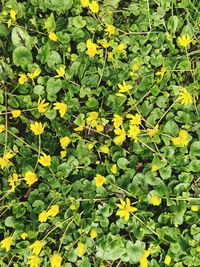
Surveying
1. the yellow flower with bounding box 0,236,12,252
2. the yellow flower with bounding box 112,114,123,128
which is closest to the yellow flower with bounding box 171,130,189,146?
the yellow flower with bounding box 112,114,123,128

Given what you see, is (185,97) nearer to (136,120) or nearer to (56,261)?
(136,120)

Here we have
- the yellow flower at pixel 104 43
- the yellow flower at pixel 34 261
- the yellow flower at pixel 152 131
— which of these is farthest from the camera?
the yellow flower at pixel 104 43

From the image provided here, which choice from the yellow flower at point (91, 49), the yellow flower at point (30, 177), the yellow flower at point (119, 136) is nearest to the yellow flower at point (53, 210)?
the yellow flower at point (30, 177)

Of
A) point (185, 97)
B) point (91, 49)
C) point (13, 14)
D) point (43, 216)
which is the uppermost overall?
point (13, 14)

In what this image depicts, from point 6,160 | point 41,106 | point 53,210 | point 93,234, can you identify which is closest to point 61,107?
Result: point 41,106

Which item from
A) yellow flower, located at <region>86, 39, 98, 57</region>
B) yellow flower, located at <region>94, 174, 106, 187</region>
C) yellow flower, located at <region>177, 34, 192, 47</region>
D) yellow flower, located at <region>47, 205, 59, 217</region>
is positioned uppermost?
yellow flower, located at <region>177, 34, 192, 47</region>

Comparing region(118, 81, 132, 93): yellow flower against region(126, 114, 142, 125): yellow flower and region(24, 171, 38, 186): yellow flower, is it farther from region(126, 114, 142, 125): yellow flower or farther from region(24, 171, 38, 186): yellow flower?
Answer: region(24, 171, 38, 186): yellow flower

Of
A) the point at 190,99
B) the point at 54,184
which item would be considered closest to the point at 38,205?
the point at 54,184

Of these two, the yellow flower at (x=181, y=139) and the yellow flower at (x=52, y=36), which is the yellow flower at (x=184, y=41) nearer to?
the yellow flower at (x=181, y=139)
